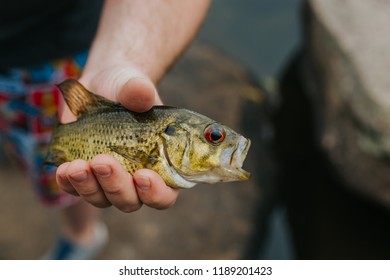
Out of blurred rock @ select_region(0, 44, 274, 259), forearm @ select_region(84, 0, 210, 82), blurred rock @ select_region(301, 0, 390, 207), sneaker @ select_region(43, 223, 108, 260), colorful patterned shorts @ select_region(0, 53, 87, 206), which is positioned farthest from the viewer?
blurred rock @ select_region(0, 44, 274, 259)

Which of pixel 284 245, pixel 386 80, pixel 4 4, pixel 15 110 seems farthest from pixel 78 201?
pixel 386 80

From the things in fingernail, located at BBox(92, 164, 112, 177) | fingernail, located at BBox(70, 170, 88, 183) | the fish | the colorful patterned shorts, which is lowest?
the colorful patterned shorts

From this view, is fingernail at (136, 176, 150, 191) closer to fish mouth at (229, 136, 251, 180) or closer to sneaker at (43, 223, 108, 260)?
fish mouth at (229, 136, 251, 180)

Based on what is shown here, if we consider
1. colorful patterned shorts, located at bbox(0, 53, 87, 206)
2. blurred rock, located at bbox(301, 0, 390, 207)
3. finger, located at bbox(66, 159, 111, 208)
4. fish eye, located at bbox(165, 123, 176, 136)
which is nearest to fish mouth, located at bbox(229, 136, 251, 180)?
fish eye, located at bbox(165, 123, 176, 136)

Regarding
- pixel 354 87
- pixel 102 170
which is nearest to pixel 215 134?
pixel 102 170

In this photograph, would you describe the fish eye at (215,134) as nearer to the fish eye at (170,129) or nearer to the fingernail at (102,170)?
the fish eye at (170,129)

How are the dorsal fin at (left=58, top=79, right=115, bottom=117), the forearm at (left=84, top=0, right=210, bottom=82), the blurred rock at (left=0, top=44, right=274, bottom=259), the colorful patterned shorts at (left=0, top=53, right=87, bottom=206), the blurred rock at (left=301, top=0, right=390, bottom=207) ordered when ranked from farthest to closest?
the blurred rock at (left=0, top=44, right=274, bottom=259) → the blurred rock at (left=301, top=0, right=390, bottom=207) → the colorful patterned shorts at (left=0, top=53, right=87, bottom=206) → the forearm at (left=84, top=0, right=210, bottom=82) → the dorsal fin at (left=58, top=79, right=115, bottom=117)
